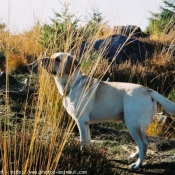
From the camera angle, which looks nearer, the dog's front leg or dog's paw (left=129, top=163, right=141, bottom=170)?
dog's paw (left=129, top=163, right=141, bottom=170)

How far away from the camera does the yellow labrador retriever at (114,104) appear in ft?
16.7

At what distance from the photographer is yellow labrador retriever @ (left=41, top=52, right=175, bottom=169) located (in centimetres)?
509

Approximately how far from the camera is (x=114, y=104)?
5.39 meters

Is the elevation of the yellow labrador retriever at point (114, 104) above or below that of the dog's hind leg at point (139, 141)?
above

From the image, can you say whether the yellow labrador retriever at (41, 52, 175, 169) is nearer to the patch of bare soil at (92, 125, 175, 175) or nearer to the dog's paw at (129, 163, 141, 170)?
the dog's paw at (129, 163, 141, 170)

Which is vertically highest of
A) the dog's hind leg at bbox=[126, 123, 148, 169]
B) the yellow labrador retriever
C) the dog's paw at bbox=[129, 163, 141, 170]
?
the yellow labrador retriever

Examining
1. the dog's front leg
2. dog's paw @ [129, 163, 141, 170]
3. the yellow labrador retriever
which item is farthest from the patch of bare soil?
the dog's front leg

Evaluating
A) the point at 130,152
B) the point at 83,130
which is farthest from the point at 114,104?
the point at 130,152

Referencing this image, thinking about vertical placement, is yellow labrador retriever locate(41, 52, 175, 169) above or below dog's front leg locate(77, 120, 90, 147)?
above

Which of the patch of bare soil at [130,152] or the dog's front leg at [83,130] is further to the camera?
the dog's front leg at [83,130]

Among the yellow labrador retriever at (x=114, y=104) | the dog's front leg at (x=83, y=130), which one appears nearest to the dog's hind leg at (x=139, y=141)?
the yellow labrador retriever at (x=114, y=104)

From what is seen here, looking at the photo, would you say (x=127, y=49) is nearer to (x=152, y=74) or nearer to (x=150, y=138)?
(x=152, y=74)

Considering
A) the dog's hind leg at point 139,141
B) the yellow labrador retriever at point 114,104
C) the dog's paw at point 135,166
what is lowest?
the dog's paw at point 135,166

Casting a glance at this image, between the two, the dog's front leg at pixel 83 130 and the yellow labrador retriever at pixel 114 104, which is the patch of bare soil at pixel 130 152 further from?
the dog's front leg at pixel 83 130
